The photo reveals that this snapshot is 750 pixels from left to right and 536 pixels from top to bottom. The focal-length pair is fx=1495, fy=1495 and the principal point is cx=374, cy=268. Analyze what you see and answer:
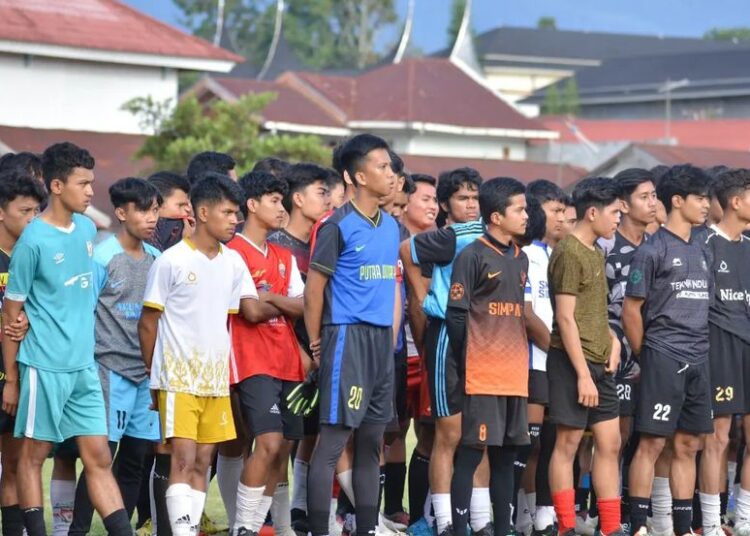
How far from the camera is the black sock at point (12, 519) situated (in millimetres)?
7887

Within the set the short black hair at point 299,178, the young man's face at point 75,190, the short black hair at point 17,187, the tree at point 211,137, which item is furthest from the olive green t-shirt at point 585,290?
the tree at point 211,137

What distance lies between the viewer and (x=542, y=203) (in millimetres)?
9266

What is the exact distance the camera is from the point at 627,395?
9359mm

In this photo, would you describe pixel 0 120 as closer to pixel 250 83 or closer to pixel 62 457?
pixel 250 83

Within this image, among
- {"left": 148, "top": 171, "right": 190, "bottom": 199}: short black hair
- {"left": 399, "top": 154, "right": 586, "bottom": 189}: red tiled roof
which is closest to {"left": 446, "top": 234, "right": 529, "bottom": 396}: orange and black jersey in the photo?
{"left": 148, "top": 171, "right": 190, "bottom": 199}: short black hair

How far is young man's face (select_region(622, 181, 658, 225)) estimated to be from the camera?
9250mm

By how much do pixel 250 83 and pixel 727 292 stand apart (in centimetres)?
3657

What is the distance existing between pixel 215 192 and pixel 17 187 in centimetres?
104

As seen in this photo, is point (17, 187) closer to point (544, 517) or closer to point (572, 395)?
point (572, 395)

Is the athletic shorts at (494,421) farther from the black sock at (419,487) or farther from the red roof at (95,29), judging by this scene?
the red roof at (95,29)

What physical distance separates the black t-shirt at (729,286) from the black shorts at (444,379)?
6.27 feet

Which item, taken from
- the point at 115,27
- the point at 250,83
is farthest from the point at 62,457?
the point at 250,83

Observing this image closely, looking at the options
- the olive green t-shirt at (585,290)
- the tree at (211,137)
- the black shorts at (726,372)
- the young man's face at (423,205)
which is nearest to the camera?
the olive green t-shirt at (585,290)

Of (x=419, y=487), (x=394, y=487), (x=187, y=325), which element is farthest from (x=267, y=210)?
(x=394, y=487)
